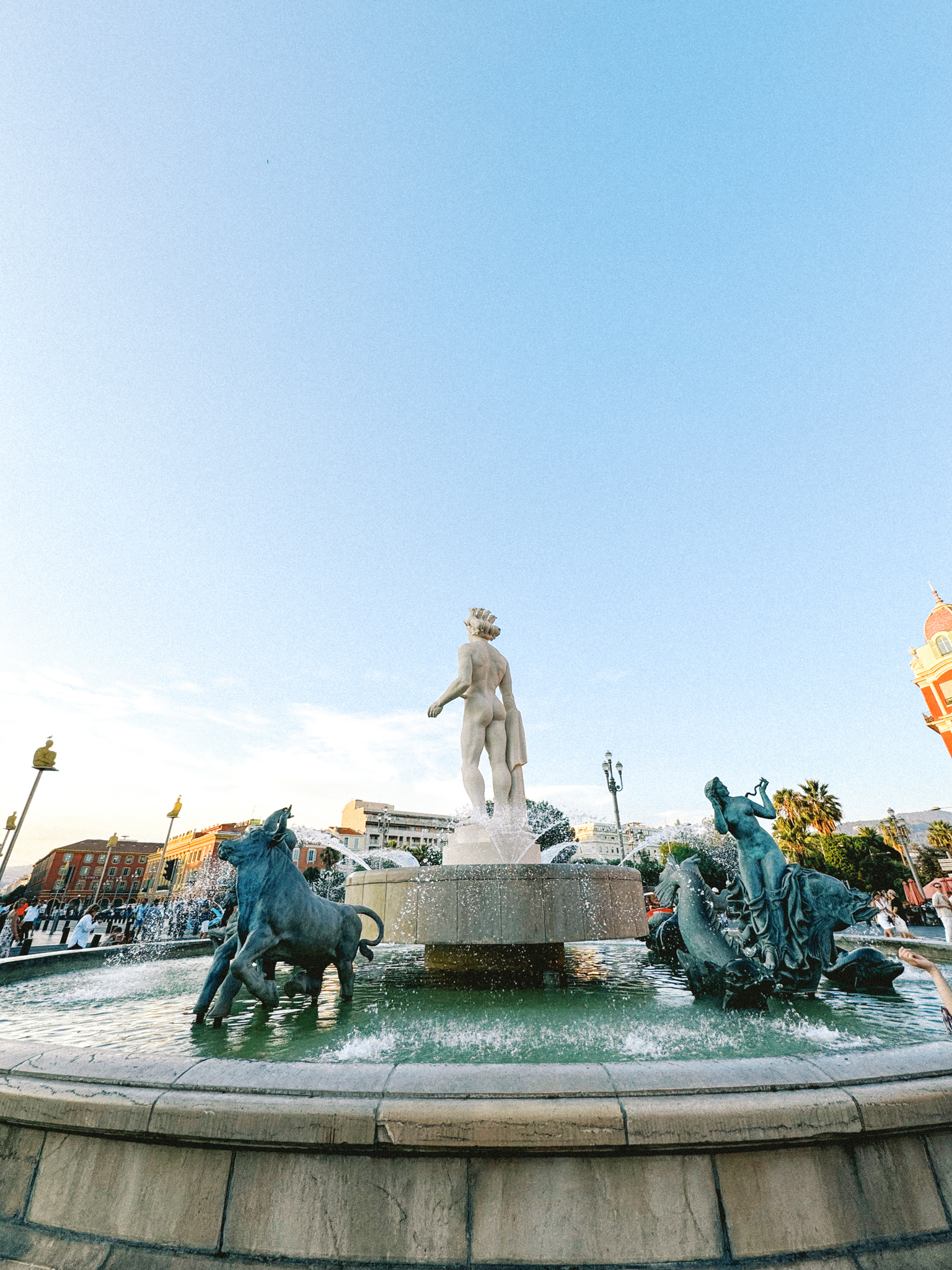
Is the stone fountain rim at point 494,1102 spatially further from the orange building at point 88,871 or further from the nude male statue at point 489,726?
the orange building at point 88,871

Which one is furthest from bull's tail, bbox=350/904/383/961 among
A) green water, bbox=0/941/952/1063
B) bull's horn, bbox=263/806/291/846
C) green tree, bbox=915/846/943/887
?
green tree, bbox=915/846/943/887

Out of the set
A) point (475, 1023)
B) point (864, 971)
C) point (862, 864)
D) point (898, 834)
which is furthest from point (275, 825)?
point (898, 834)

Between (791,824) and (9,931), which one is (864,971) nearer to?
(9,931)

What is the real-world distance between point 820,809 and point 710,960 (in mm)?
44177

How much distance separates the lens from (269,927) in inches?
181

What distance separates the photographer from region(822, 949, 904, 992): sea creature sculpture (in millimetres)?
5805

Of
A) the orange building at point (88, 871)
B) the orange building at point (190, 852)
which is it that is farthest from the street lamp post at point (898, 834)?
the orange building at point (88, 871)

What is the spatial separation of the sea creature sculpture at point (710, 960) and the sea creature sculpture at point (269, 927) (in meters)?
3.26

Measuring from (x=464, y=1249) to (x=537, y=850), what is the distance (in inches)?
255

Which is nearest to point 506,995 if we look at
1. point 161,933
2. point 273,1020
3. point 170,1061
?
point 273,1020

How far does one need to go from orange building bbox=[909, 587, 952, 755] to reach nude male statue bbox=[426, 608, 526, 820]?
52531 mm

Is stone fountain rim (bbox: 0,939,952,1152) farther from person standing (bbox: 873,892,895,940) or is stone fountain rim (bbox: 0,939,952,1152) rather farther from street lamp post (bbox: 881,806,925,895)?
street lamp post (bbox: 881,806,925,895)

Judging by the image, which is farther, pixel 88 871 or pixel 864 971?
pixel 88 871

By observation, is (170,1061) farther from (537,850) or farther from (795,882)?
(537,850)
